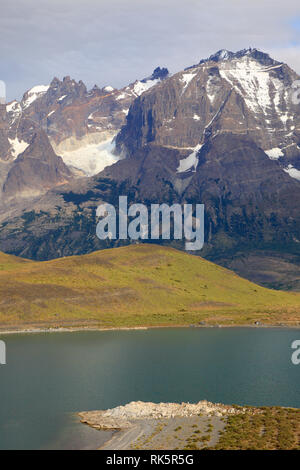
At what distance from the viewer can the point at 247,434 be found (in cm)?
11519

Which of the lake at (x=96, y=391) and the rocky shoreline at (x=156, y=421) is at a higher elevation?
the rocky shoreline at (x=156, y=421)

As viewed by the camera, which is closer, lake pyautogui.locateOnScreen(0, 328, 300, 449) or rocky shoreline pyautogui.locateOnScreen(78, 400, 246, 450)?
rocky shoreline pyautogui.locateOnScreen(78, 400, 246, 450)

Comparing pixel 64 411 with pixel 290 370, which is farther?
pixel 290 370

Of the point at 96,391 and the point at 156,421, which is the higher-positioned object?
the point at 156,421

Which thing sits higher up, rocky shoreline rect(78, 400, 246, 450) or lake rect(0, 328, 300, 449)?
rocky shoreline rect(78, 400, 246, 450)

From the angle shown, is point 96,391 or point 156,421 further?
point 96,391

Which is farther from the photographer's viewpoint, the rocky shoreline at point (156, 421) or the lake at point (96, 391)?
the lake at point (96, 391)

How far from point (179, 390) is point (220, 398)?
13900 mm
